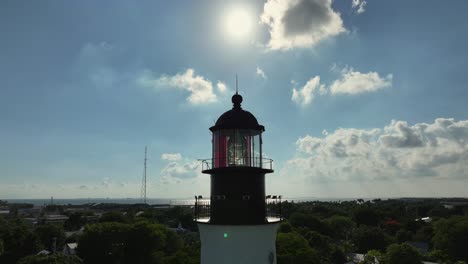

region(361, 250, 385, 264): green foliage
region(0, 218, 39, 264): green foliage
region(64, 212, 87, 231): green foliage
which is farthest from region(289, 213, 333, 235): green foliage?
region(64, 212, 87, 231): green foliage

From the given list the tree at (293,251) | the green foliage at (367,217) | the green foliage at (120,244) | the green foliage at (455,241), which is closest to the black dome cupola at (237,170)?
the tree at (293,251)

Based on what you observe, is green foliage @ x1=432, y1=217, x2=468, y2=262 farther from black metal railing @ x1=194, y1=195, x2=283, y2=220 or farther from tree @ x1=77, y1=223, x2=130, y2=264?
black metal railing @ x1=194, y1=195, x2=283, y2=220

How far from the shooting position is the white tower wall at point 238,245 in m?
10.5

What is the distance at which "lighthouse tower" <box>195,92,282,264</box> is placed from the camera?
10633 mm

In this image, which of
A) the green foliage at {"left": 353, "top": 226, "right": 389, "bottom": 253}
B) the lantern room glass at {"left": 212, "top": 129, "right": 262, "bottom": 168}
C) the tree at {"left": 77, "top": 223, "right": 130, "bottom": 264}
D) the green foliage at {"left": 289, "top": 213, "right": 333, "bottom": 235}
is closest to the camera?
the lantern room glass at {"left": 212, "top": 129, "right": 262, "bottom": 168}

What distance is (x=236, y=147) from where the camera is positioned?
11.6 meters

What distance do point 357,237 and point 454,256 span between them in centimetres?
1649

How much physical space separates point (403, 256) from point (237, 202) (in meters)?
31.0

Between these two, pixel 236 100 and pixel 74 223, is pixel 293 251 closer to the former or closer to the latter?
pixel 236 100

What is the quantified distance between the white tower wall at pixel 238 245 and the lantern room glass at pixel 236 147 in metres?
2.03

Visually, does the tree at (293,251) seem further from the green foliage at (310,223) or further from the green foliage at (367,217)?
the green foliage at (367,217)

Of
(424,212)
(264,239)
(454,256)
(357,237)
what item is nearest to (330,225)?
(357,237)

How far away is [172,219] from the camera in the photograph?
10288 centimetres

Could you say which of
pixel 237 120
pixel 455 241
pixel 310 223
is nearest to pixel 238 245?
pixel 237 120
